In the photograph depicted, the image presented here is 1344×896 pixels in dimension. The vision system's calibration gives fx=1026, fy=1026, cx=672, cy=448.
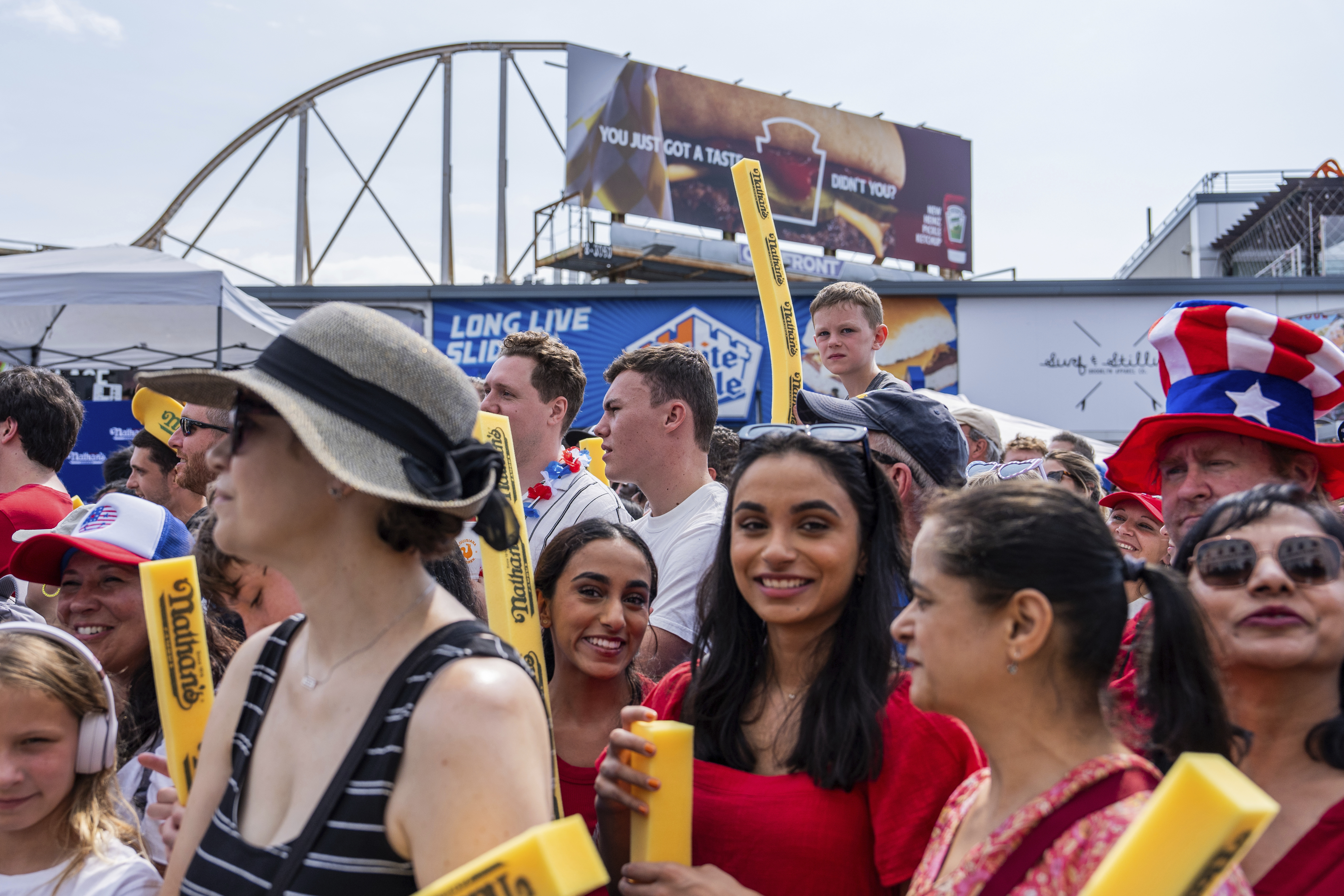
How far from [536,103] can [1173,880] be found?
2190cm

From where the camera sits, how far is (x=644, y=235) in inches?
824

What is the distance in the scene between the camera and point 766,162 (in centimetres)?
2395

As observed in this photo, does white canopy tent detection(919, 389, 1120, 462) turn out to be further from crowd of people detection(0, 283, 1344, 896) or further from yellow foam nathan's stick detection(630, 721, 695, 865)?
yellow foam nathan's stick detection(630, 721, 695, 865)

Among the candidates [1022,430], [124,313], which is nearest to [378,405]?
[1022,430]

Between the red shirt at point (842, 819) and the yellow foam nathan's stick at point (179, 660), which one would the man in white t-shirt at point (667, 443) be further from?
the yellow foam nathan's stick at point (179, 660)

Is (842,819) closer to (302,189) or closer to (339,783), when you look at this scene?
(339,783)

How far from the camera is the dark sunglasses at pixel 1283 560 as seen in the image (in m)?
1.71

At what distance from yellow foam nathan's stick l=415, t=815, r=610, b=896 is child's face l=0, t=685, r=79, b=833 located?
1400 mm

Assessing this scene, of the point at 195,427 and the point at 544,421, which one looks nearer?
the point at 544,421

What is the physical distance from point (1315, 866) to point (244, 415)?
1.70 meters

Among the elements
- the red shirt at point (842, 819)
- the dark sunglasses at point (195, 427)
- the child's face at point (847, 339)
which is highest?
the child's face at point (847, 339)

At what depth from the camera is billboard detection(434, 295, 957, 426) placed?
1396cm

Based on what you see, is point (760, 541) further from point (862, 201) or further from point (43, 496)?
point (862, 201)

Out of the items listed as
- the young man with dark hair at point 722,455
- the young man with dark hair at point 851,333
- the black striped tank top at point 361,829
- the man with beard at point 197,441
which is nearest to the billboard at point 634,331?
the young man with dark hair at point 722,455
